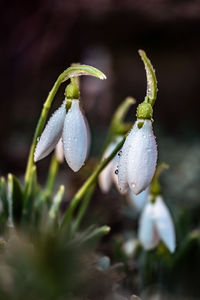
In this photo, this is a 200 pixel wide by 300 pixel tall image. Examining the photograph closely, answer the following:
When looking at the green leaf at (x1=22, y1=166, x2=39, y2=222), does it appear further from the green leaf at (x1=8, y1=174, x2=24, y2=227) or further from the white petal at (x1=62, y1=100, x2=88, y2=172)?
the white petal at (x1=62, y1=100, x2=88, y2=172)

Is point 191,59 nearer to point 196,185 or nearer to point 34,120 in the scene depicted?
point 34,120

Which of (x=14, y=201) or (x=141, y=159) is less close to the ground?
(x=14, y=201)

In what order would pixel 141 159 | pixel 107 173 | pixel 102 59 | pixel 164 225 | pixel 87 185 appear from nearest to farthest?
pixel 141 159
pixel 87 185
pixel 164 225
pixel 107 173
pixel 102 59

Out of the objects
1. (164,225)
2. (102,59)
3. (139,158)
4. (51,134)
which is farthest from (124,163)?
(102,59)

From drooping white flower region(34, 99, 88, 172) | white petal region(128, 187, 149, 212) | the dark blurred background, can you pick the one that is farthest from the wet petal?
the dark blurred background

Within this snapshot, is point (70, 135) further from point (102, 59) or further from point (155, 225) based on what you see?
point (102, 59)

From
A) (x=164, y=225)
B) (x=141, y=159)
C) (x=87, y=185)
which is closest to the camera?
(x=141, y=159)
